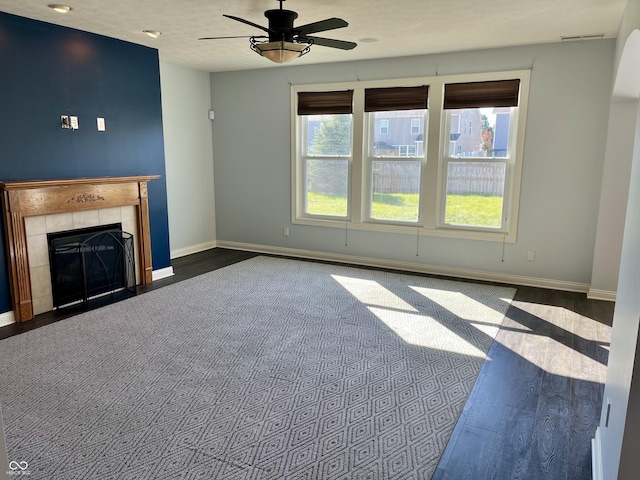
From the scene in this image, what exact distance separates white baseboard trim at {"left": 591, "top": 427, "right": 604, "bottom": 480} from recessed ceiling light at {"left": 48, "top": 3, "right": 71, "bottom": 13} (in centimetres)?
445

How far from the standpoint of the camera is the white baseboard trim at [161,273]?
5.23 meters

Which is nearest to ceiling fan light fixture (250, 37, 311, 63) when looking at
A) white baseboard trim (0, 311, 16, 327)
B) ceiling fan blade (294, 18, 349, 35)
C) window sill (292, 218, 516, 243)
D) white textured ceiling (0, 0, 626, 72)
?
ceiling fan blade (294, 18, 349, 35)

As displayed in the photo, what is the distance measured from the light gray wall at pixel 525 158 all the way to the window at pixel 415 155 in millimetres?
123

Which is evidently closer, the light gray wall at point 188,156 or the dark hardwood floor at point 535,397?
the dark hardwood floor at point 535,397

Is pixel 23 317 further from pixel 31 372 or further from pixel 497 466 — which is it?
pixel 497 466

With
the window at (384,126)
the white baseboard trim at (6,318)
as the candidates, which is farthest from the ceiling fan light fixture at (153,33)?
the white baseboard trim at (6,318)

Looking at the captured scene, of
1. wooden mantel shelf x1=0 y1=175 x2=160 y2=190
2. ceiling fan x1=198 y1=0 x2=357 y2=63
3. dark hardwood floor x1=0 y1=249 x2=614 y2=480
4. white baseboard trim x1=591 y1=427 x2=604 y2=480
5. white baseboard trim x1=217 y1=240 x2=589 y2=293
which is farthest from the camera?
white baseboard trim x1=217 y1=240 x2=589 y2=293

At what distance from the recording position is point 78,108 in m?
4.31

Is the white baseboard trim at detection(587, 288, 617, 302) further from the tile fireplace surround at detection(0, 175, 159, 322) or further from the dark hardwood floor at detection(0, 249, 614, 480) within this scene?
the tile fireplace surround at detection(0, 175, 159, 322)

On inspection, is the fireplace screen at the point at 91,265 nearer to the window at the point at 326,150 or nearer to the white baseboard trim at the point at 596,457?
the window at the point at 326,150

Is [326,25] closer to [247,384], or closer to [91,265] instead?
[247,384]

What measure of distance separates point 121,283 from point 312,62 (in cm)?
344

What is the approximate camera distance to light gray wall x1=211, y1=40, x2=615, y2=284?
4.59m

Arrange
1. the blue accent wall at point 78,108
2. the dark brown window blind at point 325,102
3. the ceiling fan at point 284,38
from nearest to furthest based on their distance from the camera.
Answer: the ceiling fan at point 284,38 → the blue accent wall at point 78,108 → the dark brown window blind at point 325,102
